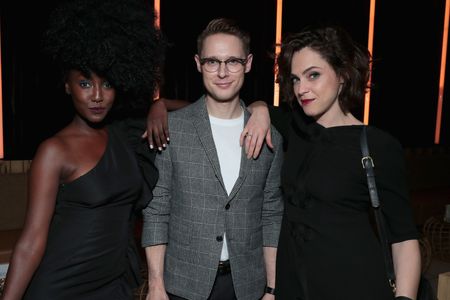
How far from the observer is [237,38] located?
174cm

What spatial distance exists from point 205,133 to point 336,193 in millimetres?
Result: 524

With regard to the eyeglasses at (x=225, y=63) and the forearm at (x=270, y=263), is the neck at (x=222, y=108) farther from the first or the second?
the forearm at (x=270, y=263)

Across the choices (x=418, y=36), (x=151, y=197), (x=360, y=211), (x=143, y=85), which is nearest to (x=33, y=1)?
(x=143, y=85)

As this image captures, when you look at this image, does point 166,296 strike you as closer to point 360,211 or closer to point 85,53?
point 360,211

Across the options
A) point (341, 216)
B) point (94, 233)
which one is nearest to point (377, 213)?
point (341, 216)

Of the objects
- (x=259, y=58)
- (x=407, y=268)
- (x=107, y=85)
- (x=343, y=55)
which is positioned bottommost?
(x=407, y=268)

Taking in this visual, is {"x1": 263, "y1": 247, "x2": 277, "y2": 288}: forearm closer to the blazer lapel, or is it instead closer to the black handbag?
the blazer lapel

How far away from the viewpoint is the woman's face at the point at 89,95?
154cm

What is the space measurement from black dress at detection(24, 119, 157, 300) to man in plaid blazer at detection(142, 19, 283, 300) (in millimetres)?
118

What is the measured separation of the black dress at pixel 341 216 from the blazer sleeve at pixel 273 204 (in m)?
0.20

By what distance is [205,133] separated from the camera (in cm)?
173

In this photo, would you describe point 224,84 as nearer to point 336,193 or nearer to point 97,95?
point 97,95

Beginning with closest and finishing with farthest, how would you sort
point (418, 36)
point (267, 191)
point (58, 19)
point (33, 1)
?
point (58, 19) → point (267, 191) → point (33, 1) → point (418, 36)

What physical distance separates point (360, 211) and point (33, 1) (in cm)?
399
